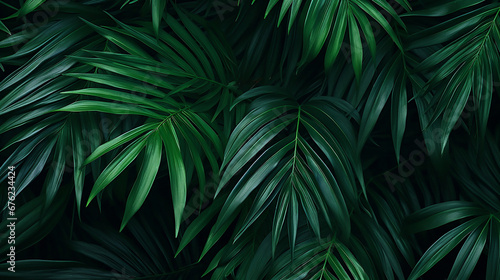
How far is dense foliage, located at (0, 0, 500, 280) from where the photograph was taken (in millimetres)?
788

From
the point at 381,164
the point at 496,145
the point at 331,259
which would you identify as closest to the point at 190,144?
the point at 331,259

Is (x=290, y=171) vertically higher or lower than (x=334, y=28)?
lower

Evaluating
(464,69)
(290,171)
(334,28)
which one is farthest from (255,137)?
(464,69)

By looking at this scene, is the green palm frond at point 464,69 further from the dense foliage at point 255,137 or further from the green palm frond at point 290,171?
the green palm frond at point 290,171

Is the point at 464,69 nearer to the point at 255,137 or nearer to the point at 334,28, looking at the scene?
the point at 334,28

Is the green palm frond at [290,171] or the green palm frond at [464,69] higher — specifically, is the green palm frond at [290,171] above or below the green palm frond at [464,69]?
below

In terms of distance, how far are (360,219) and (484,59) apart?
31 centimetres

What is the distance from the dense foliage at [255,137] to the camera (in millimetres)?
788

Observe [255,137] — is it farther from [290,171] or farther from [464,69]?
[464,69]

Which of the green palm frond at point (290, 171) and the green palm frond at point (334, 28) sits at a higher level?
the green palm frond at point (334, 28)

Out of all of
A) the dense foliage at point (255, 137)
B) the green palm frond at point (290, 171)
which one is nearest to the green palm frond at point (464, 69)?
the dense foliage at point (255, 137)

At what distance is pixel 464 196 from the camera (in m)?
0.98

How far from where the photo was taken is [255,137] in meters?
0.80

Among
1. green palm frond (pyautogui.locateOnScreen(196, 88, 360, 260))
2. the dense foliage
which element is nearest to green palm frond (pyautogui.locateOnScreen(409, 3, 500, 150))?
the dense foliage
